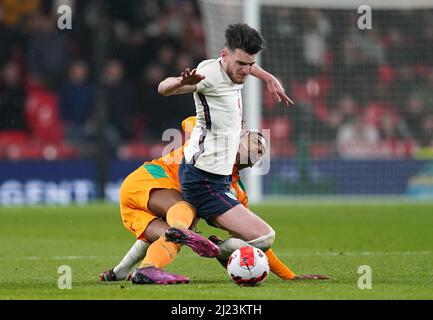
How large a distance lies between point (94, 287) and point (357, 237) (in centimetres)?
566

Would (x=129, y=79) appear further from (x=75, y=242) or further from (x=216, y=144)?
(x=216, y=144)

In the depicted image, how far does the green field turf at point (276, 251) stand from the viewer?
711 cm

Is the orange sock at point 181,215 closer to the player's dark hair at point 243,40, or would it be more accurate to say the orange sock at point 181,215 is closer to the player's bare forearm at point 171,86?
the player's bare forearm at point 171,86

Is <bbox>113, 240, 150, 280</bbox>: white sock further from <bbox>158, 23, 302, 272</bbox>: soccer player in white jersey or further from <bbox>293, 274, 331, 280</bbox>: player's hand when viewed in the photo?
<bbox>293, 274, 331, 280</bbox>: player's hand

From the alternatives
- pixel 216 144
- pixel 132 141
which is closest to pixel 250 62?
pixel 216 144

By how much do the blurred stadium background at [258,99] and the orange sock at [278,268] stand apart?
10.0 meters

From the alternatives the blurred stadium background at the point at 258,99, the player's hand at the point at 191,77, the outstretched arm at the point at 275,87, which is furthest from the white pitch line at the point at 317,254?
the blurred stadium background at the point at 258,99

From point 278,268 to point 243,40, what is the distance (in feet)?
5.61

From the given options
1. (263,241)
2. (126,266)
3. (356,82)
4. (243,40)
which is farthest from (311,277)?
(356,82)

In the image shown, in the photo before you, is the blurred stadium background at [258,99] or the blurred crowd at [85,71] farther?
the blurred crowd at [85,71]

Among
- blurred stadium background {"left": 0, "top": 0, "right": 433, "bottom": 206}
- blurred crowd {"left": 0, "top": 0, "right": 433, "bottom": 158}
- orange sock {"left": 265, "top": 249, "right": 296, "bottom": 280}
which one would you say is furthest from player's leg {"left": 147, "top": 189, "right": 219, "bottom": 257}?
blurred crowd {"left": 0, "top": 0, "right": 433, "bottom": 158}

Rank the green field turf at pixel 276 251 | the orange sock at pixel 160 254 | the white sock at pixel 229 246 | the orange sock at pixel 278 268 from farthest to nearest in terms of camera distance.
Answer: the orange sock at pixel 278 268 → the white sock at pixel 229 246 → the orange sock at pixel 160 254 → the green field turf at pixel 276 251

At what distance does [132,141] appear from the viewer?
2064cm

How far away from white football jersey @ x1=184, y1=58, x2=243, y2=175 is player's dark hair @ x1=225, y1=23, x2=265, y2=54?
21cm
